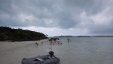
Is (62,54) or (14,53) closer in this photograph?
(14,53)

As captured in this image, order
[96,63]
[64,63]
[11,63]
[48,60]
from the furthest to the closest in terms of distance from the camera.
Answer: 1. [96,63]
2. [64,63]
3. [11,63]
4. [48,60]

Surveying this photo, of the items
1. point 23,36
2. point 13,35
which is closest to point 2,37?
point 13,35

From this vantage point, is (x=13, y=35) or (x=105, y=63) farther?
(x=13, y=35)

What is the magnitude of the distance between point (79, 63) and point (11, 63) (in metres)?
11.9

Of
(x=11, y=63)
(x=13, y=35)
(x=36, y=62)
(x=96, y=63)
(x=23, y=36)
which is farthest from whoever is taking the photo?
(x=23, y=36)

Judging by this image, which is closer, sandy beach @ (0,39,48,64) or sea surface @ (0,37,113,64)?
sandy beach @ (0,39,48,64)

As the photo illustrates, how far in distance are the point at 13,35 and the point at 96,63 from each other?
2442 inches

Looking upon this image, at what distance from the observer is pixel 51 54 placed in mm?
28281

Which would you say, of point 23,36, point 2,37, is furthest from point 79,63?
point 23,36

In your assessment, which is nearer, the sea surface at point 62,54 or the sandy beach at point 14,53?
the sandy beach at point 14,53

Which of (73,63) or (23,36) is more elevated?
(23,36)

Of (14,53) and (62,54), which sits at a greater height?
(14,53)

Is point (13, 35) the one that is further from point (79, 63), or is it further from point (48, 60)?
point (48, 60)

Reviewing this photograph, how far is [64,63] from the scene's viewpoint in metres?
31.8
